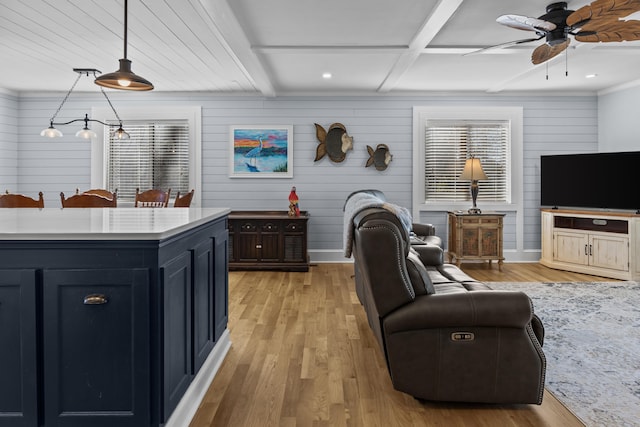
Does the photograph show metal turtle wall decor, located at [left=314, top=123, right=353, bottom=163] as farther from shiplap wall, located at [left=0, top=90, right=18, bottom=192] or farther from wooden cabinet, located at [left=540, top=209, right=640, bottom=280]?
shiplap wall, located at [left=0, top=90, right=18, bottom=192]

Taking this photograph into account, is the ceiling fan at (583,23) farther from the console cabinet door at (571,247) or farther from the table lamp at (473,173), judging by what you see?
the console cabinet door at (571,247)

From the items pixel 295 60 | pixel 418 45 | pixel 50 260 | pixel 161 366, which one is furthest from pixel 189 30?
pixel 161 366

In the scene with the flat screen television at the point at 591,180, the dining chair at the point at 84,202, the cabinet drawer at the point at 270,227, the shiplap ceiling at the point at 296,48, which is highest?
the shiplap ceiling at the point at 296,48

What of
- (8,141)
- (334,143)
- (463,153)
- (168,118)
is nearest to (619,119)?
(463,153)

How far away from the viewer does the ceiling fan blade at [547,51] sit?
366cm

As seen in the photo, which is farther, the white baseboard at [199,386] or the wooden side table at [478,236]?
the wooden side table at [478,236]

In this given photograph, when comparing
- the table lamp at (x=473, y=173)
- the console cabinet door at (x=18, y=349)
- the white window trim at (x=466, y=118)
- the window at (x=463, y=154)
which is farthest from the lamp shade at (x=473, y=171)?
the console cabinet door at (x=18, y=349)

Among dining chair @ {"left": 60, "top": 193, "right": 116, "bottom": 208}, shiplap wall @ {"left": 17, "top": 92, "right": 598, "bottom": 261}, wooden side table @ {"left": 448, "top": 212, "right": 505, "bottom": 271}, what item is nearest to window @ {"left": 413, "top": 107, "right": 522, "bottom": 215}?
A: shiplap wall @ {"left": 17, "top": 92, "right": 598, "bottom": 261}

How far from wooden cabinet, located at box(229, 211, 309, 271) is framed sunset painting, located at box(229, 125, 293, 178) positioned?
894 millimetres

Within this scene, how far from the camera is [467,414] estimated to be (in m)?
2.38

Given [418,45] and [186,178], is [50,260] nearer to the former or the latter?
[418,45]

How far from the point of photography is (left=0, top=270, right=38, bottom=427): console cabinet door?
1842 mm

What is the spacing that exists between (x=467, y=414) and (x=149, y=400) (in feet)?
5.07

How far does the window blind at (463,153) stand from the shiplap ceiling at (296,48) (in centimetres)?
58
